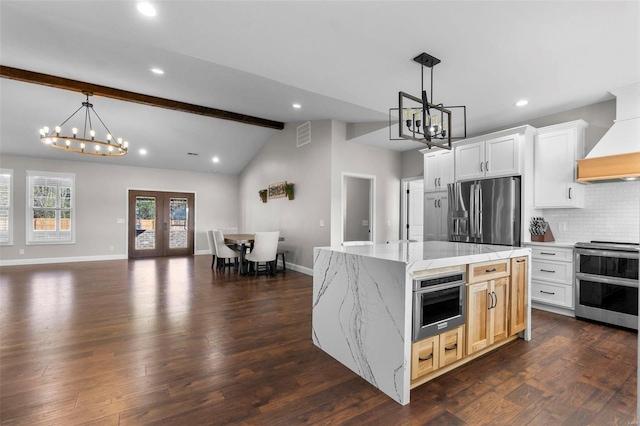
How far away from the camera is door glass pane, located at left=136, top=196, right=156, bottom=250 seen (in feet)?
29.9

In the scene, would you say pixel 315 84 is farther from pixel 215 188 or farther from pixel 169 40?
pixel 215 188

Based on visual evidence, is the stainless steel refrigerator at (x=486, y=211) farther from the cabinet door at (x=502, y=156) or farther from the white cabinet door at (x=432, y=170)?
the white cabinet door at (x=432, y=170)

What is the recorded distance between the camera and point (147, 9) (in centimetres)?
237

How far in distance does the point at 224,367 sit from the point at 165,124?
6.31 meters

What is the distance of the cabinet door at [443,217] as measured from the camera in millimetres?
5172

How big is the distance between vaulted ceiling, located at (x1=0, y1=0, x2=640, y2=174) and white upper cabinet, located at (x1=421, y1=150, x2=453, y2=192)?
0.68 meters

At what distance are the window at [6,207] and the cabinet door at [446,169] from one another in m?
10.2

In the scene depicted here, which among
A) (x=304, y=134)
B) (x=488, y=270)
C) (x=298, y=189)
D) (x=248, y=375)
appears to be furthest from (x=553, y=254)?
(x=304, y=134)

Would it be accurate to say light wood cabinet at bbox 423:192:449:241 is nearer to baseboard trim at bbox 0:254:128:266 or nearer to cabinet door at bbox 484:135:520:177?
cabinet door at bbox 484:135:520:177

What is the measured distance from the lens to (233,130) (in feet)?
24.6

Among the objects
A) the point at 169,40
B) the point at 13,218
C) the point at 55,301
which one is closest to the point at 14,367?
the point at 55,301

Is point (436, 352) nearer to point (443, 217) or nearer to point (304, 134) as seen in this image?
point (443, 217)

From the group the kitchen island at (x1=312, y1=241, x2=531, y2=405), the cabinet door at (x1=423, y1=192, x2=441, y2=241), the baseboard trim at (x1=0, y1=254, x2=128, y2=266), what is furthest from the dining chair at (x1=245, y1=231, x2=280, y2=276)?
the baseboard trim at (x1=0, y1=254, x2=128, y2=266)

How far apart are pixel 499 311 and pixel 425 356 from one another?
3.37 feet
